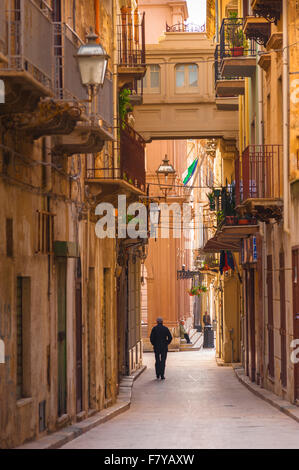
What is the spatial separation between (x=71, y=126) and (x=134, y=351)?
19.9 metres

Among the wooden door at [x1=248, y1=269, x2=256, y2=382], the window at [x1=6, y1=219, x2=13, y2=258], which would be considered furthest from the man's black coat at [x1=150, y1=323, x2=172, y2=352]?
the window at [x1=6, y1=219, x2=13, y2=258]

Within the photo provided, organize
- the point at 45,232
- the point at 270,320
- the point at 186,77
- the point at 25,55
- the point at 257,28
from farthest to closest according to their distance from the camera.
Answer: the point at 186,77 → the point at 270,320 → the point at 257,28 → the point at 45,232 → the point at 25,55

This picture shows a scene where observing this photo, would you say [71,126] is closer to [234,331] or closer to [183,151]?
[234,331]

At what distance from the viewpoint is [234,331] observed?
115 ft

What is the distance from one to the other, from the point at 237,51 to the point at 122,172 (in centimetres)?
587

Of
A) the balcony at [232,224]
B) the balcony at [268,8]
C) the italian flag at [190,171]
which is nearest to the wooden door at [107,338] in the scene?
the balcony at [232,224]

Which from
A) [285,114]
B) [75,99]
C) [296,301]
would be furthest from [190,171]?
[75,99]

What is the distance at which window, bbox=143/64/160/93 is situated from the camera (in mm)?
33031

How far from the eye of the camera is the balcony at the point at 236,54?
2306cm

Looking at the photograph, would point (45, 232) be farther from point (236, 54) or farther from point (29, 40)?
point (236, 54)

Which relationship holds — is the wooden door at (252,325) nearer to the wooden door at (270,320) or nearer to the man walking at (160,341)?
the man walking at (160,341)

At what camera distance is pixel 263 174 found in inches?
767

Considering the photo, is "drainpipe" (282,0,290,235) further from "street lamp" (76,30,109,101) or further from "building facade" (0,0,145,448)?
"street lamp" (76,30,109,101)
